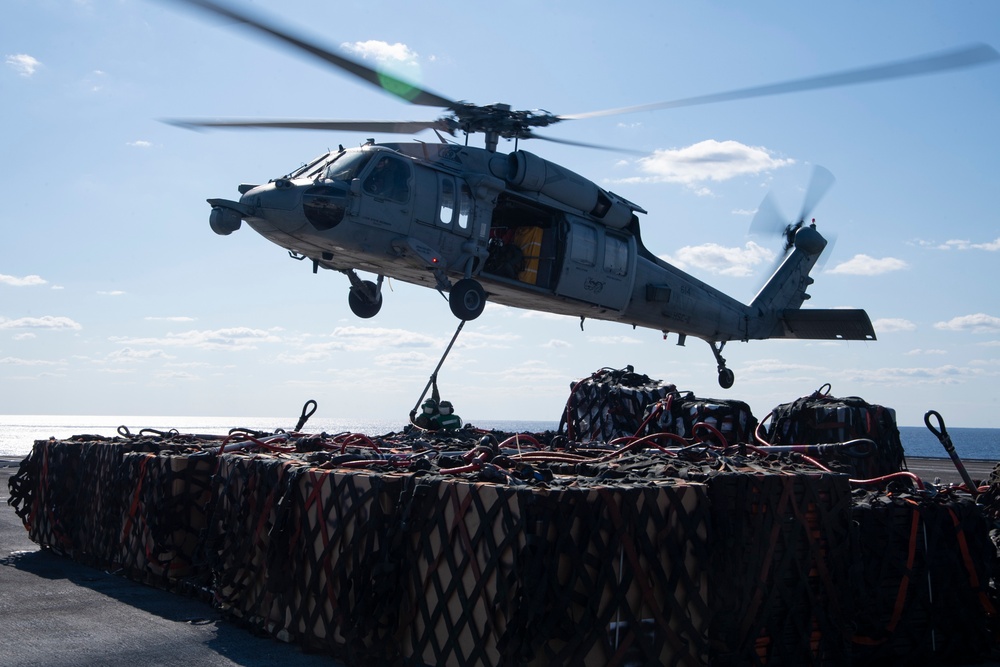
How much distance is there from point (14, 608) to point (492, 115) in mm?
12684

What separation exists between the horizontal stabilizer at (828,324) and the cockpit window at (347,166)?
1388 cm

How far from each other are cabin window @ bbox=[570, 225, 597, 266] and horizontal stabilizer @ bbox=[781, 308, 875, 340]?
8521 millimetres

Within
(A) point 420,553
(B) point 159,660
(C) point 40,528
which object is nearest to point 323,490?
(A) point 420,553

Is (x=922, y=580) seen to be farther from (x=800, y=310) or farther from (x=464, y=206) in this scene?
(x=800, y=310)

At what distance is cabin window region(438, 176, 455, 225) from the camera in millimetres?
16766

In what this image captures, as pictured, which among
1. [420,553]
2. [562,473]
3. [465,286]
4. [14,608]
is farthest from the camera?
[465,286]

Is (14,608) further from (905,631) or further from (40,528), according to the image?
(905,631)

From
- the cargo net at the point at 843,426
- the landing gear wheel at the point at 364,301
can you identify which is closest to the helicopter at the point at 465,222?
the landing gear wheel at the point at 364,301

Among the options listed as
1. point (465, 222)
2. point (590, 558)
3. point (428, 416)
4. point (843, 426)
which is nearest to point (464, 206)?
point (465, 222)

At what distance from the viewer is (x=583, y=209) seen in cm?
1883

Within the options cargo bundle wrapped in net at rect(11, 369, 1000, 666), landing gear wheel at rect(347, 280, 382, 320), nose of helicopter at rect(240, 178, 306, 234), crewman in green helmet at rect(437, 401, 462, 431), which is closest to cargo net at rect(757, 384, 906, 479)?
cargo bundle wrapped in net at rect(11, 369, 1000, 666)

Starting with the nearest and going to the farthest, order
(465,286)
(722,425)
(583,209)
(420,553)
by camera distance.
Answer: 1. (420,553)
2. (722,425)
3. (465,286)
4. (583,209)

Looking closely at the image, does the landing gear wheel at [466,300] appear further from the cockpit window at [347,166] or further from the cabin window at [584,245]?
the cockpit window at [347,166]

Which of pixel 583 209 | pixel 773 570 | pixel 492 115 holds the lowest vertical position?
pixel 773 570
